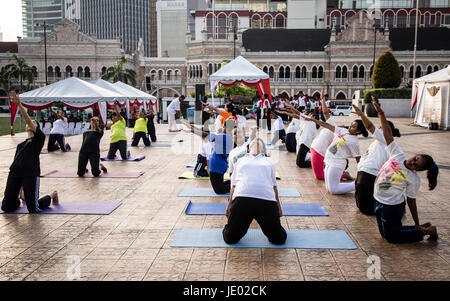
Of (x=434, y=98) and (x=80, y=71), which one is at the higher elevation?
(x=80, y=71)

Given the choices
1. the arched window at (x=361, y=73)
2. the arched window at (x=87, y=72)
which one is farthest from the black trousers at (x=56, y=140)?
the arched window at (x=361, y=73)

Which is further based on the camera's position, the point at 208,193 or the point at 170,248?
the point at 208,193

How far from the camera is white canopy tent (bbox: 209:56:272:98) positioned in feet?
62.3

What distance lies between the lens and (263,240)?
5746 millimetres

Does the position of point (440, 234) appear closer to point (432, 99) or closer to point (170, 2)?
point (432, 99)

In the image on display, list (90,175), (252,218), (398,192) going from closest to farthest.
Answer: (252,218), (398,192), (90,175)

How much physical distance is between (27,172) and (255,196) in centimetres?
402

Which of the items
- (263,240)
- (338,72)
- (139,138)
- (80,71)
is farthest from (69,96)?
(80,71)

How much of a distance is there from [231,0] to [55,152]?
75728mm

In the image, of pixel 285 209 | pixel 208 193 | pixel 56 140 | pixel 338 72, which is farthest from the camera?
pixel 338 72

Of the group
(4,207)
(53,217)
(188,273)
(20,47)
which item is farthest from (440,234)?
(20,47)

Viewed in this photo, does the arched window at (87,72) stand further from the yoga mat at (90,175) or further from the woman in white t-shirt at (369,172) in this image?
the woman in white t-shirt at (369,172)

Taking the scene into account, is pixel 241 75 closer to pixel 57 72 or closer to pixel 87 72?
pixel 87 72

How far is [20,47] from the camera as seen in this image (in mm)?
65750
